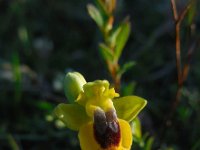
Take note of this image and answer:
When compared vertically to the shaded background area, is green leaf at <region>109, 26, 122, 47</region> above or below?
above

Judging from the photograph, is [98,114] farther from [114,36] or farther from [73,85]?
[114,36]

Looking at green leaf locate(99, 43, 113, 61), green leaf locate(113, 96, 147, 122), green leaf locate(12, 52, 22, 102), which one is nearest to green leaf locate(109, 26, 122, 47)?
green leaf locate(99, 43, 113, 61)

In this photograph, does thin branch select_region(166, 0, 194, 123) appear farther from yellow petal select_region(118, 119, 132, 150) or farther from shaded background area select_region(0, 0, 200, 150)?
yellow petal select_region(118, 119, 132, 150)

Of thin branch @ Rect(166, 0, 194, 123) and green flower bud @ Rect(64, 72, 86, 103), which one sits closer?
green flower bud @ Rect(64, 72, 86, 103)

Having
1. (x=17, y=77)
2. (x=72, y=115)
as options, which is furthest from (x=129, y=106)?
(x=17, y=77)

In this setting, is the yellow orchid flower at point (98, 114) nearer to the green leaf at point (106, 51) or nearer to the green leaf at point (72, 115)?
the green leaf at point (72, 115)

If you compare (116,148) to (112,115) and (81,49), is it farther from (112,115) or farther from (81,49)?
(81,49)

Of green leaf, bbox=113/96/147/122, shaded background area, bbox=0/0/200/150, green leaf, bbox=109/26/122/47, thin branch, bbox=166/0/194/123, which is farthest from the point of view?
shaded background area, bbox=0/0/200/150

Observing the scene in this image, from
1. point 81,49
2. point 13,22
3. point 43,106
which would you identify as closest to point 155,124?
point 43,106
